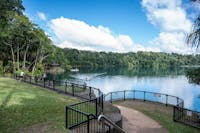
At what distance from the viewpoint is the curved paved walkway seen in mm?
9523

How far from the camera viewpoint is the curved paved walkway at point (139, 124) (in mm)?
9523

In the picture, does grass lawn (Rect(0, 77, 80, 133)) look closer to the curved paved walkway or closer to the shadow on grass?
the shadow on grass

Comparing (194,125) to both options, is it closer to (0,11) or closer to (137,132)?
(137,132)

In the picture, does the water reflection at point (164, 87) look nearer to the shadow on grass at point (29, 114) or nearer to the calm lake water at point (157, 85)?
the calm lake water at point (157, 85)

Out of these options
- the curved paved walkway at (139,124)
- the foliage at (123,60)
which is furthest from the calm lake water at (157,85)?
the foliage at (123,60)

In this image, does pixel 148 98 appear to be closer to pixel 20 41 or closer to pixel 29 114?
pixel 29 114

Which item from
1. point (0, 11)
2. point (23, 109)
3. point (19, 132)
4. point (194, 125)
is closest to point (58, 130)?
point (19, 132)

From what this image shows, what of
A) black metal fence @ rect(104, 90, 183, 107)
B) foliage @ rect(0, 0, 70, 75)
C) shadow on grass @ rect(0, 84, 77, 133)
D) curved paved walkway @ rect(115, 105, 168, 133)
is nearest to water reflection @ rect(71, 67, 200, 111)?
black metal fence @ rect(104, 90, 183, 107)

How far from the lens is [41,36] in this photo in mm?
37000

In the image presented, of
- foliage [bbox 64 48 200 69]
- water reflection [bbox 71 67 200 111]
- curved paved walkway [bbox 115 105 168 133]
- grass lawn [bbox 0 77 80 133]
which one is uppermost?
foliage [bbox 64 48 200 69]

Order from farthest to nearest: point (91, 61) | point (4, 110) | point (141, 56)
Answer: point (141, 56), point (91, 61), point (4, 110)

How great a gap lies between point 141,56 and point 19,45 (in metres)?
113

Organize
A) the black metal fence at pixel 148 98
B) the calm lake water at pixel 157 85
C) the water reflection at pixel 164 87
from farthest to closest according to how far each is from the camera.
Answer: the calm lake water at pixel 157 85
the water reflection at pixel 164 87
the black metal fence at pixel 148 98

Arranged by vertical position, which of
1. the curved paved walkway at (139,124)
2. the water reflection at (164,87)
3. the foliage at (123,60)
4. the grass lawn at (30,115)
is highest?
the foliage at (123,60)
